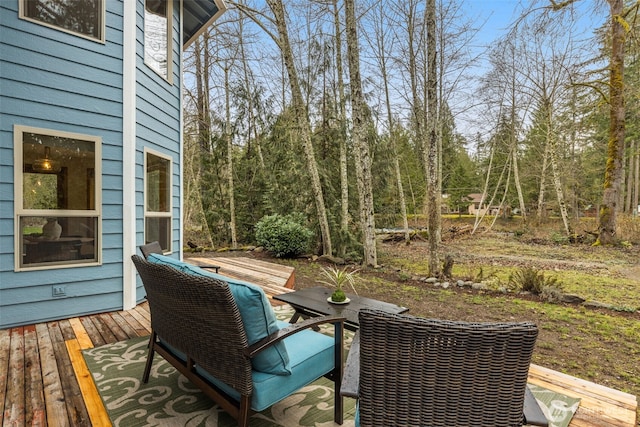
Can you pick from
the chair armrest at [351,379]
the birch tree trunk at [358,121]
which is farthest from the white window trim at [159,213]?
the birch tree trunk at [358,121]

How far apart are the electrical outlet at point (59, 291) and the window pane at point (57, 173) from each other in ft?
2.76

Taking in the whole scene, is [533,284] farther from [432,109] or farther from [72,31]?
[72,31]

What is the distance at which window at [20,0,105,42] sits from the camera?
3.39 metres

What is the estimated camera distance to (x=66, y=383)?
2.31m

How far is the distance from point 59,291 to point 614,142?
45.5ft

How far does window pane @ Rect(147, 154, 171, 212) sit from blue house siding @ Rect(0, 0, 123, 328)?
0.58 meters

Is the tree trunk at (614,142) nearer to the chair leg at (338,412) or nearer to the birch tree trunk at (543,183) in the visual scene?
the birch tree trunk at (543,183)

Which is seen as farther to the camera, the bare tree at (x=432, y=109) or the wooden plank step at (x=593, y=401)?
the bare tree at (x=432, y=109)

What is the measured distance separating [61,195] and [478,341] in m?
4.11

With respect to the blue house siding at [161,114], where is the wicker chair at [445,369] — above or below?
below

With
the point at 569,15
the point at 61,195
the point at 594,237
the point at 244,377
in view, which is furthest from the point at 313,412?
the point at 594,237

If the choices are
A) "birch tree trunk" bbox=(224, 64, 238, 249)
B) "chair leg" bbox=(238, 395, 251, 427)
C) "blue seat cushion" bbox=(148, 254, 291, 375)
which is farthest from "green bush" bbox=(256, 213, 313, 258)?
"chair leg" bbox=(238, 395, 251, 427)

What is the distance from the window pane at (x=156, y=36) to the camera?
4.45 metres

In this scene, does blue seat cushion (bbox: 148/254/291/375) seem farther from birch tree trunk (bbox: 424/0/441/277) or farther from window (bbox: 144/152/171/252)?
birch tree trunk (bbox: 424/0/441/277)
